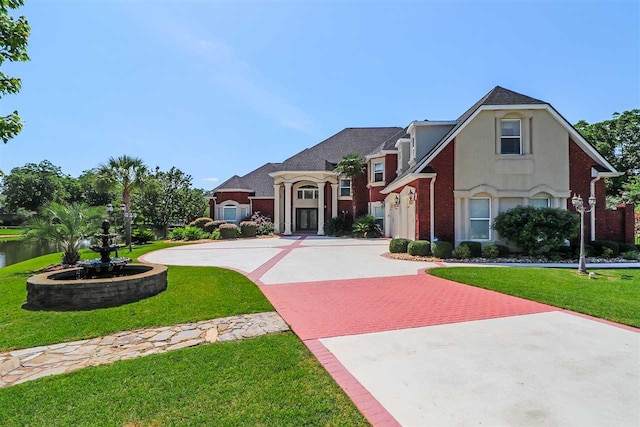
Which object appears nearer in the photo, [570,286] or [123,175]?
[570,286]

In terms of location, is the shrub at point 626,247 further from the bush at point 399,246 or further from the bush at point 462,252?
the bush at point 399,246

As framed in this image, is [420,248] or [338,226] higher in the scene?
[338,226]

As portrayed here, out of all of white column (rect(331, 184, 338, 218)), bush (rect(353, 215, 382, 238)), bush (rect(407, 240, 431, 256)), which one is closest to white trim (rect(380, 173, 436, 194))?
bush (rect(407, 240, 431, 256))

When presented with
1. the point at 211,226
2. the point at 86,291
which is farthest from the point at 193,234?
the point at 86,291

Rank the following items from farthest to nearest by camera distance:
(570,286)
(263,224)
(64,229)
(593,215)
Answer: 1. (263,224)
2. (593,215)
3. (64,229)
4. (570,286)

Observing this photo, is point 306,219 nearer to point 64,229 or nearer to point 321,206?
point 321,206

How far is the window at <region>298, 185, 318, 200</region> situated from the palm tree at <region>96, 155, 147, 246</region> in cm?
1368

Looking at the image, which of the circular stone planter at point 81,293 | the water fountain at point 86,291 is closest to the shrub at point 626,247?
the water fountain at point 86,291

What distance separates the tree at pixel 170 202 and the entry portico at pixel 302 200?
464 inches

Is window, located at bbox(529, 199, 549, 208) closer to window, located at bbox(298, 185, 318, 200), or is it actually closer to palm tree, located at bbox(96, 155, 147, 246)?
window, located at bbox(298, 185, 318, 200)

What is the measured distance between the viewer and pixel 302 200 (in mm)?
32500

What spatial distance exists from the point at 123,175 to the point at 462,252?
85.3 ft

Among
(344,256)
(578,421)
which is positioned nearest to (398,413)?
(578,421)

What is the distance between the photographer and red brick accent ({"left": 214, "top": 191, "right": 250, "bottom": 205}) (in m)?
32.1
